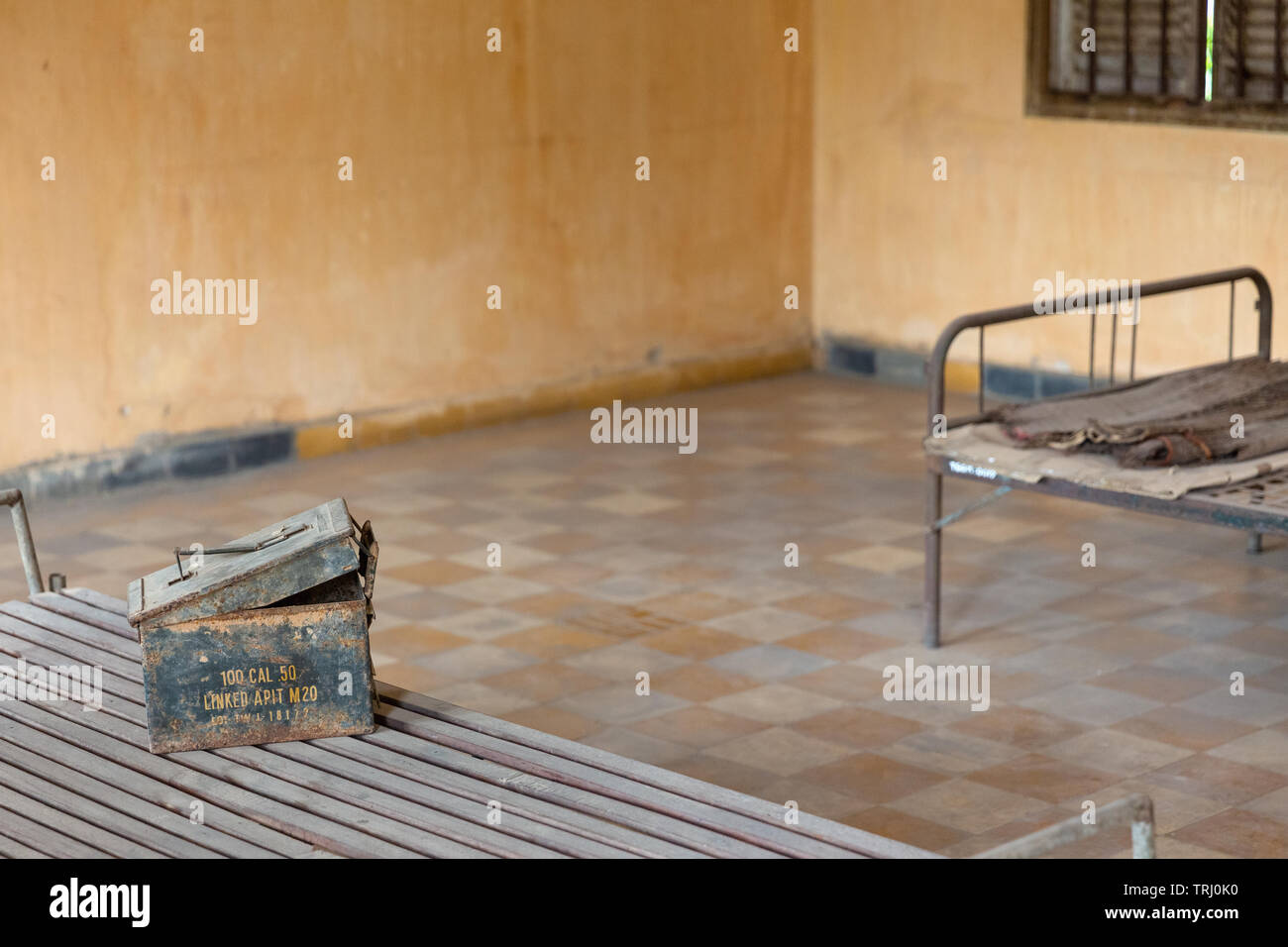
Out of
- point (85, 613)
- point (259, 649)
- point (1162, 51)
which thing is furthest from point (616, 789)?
point (1162, 51)

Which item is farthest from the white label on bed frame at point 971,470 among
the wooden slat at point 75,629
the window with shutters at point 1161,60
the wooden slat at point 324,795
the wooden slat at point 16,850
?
the window with shutters at point 1161,60


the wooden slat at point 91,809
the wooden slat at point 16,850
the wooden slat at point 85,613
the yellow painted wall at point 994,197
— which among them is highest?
the yellow painted wall at point 994,197

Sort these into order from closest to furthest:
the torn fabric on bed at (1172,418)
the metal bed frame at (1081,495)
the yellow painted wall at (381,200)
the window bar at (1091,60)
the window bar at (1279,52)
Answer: the metal bed frame at (1081,495), the torn fabric on bed at (1172,418), the yellow painted wall at (381,200), the window bar at (1279,52), the window bar at (1091,60)

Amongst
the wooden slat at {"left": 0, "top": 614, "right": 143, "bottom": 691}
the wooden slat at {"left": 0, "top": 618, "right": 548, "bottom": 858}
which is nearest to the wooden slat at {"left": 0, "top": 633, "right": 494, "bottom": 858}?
the wooden slat at {"left": 0, "top": 618, "right": 548, "bottom": 858}

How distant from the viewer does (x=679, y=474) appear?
8.27 metres

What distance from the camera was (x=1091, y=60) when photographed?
917 centimetres

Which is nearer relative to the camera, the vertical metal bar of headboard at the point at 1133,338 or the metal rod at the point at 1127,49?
the vertical metal bar of headboard at the point at 1133,338

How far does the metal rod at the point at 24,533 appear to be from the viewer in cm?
488

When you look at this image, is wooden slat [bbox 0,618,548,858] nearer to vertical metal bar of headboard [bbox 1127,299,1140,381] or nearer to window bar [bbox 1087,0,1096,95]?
vertical metal bar of headboard [bbox 1127,299,1140,381]

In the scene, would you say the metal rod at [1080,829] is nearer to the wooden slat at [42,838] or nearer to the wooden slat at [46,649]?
the wooden slat at [42,838]

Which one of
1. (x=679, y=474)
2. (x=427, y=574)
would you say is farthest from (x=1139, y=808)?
(x=679, y=474)

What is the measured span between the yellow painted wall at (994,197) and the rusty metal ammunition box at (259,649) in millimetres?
5985

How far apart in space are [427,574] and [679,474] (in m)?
1.74
